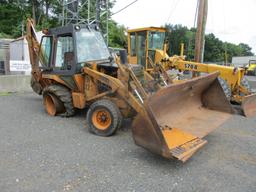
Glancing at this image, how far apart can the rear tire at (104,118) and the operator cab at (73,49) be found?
124 centimetres

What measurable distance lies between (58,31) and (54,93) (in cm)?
150

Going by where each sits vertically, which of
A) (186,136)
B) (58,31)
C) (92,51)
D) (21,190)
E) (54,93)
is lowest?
(21,190)

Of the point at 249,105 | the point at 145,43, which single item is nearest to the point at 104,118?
the point at 249,105

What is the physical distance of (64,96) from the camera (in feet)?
20.1

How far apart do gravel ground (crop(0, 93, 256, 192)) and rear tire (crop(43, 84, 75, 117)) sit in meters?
0.63

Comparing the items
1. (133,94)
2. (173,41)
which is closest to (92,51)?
(133,94)

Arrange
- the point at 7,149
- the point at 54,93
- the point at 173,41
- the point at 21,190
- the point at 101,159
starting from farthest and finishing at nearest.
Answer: the point at 173,41 < the point at 54,93 < the point at 7,149 < the point at 101,159 < the point at 21,190

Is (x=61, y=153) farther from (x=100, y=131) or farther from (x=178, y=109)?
(x=178, y=109)

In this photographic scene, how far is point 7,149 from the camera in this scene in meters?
4.36

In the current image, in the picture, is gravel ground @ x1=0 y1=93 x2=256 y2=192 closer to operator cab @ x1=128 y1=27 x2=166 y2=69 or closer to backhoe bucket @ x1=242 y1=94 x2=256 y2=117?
backhoe bucket @ x1=242 y1=94 x2=256 y2=117

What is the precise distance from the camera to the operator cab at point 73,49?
19.7ft

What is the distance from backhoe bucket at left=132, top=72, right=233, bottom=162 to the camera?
140 inches

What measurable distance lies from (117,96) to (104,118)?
507 mm

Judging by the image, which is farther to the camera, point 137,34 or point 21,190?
point 137,34
